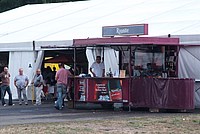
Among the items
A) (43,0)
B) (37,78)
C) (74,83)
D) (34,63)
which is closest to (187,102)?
(74,83)

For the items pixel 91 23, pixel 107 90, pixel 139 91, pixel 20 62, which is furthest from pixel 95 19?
pixel 139 91

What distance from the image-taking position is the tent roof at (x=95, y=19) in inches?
989

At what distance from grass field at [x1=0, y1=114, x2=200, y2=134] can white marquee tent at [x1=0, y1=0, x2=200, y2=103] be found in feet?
22.1

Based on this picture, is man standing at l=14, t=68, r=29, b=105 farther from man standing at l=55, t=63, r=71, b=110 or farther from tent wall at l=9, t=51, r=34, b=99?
man standing at l=55, t=63, r=71, b=110

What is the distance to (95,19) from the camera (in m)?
29.8

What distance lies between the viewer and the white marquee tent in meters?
24.0

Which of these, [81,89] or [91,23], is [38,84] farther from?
[91,23]

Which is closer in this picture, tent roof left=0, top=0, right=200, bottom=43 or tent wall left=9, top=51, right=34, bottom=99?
tent roof left=0, top=0, right=200, bottom=43

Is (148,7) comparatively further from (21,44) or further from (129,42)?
(129,42)

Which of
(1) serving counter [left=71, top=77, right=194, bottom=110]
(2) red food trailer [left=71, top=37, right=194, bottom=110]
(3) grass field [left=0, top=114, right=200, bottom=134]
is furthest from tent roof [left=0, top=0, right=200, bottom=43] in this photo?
(3) grass field [left=0, top=114, right=200, bottom=134]

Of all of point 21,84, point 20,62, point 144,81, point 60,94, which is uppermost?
point 20,62

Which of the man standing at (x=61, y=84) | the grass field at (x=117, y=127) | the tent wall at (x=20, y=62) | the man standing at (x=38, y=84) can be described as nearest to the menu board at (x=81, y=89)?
the man standing at (x=61, y=84)

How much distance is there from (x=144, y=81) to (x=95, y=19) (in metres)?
9.86

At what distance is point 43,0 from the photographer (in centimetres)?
5306
